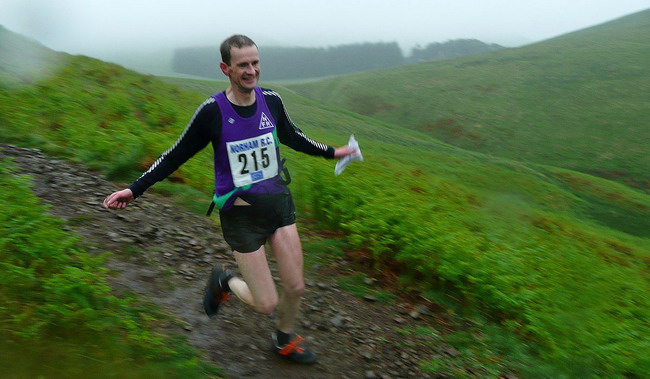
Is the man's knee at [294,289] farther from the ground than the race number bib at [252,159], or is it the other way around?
the race number bib at [252,159]

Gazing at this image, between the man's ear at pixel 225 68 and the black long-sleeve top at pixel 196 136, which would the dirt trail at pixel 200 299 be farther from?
the man's ear at pixel 225 68

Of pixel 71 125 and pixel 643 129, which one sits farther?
pixel 643 129

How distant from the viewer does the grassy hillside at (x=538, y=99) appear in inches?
2598

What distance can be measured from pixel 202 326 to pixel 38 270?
1.62 metres

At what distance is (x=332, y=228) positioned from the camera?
31.9 feet

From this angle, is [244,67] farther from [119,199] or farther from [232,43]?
[119,199]

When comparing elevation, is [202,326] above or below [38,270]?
below

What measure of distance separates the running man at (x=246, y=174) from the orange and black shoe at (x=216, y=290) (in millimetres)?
99

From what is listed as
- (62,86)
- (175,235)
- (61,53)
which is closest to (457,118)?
(61,53)

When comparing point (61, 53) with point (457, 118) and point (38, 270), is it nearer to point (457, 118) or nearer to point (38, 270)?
point (38, 270)

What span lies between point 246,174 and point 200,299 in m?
1.91

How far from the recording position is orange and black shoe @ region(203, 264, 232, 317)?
5500mm

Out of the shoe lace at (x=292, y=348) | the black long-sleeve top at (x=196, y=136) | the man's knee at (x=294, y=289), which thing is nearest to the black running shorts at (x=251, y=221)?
the man's knee at (x=294, y=289)

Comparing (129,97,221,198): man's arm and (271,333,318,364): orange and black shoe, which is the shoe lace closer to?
(271,333,318,364): orange and black shoe
